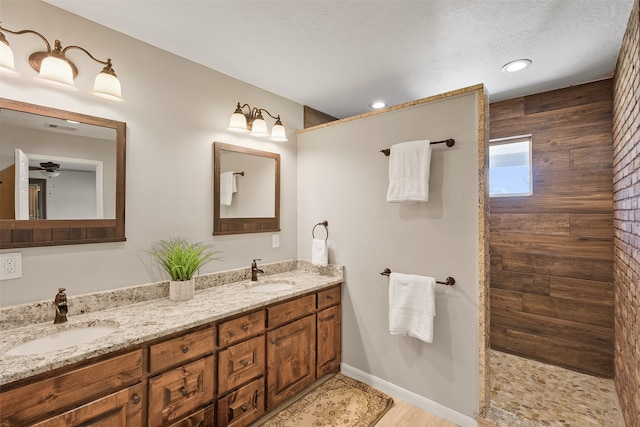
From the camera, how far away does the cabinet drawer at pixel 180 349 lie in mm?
1459

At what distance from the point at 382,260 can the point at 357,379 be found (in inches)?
40.5

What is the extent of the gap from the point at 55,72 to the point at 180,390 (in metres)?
1.69

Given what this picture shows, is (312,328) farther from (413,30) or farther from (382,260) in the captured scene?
(413,30)

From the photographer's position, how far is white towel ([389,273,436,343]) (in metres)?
2.04

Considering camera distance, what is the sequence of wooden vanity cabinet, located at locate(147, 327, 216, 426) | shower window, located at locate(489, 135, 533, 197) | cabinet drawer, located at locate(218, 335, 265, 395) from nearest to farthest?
1. wooden vanity cabinet, located at locate(147, 327, 216, 426)
2. cabinet drawer, located at locate(218, 335, 265, 395)
3. shower window, located at locate(489, 135, 533, 197)

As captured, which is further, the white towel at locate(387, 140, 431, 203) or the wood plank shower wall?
the wood plank shower wall

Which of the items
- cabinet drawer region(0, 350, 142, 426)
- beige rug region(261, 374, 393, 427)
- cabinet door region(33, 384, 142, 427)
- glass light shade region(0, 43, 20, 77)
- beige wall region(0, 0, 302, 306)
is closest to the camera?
cabinet drawer region(0, 350, 142, 426)

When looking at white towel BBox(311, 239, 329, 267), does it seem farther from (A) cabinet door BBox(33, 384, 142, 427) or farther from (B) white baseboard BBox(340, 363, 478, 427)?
(A) cabinet door BBox(33, 384, 142, 427)

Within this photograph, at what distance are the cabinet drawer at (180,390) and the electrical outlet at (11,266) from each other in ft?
2.83

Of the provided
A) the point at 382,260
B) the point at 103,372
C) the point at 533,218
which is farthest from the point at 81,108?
the point at 533,218

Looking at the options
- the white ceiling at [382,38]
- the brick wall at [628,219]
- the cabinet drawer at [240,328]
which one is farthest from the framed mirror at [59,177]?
the brick wall at [628,219]

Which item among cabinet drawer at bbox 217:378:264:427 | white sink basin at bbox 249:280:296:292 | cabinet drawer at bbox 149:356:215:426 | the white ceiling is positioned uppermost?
the white ceiling

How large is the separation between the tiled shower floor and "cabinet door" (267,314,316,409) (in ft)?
4.07

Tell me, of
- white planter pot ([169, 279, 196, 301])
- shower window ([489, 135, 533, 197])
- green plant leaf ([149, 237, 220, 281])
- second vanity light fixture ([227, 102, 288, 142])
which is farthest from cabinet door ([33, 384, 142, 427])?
shower window ([489, 135, 533, 197])
